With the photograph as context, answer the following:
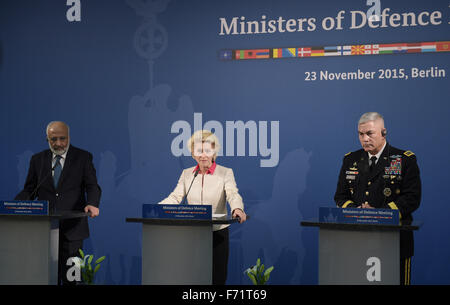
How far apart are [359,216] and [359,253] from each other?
26 centimetres

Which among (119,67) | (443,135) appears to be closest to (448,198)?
(443,135)

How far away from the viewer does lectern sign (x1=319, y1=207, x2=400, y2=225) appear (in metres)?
3.48

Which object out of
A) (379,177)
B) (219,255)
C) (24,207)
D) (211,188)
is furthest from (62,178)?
(379,177)

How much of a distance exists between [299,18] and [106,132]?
2.43 metres

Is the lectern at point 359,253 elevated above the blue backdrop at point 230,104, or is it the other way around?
the blue backdrop at point 230,104

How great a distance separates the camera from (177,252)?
390cm

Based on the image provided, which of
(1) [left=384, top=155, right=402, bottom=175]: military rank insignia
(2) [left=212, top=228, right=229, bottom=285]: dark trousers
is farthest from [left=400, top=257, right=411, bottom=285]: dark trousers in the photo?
(2) [left=212, top=228, right=229, bottom=285]: dark trousers

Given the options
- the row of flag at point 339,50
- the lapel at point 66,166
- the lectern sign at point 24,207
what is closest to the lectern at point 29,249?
the lectern sign at point 24,207

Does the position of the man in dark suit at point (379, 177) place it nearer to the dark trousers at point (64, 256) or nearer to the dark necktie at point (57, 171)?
the dark trousers at point (64, 256)

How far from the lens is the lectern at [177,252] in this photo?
3.87m

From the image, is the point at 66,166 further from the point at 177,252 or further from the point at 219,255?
the point at 219,255

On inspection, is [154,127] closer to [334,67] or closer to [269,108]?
[269,108]

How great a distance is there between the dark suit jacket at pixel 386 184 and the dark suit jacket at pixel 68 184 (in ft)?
6.74

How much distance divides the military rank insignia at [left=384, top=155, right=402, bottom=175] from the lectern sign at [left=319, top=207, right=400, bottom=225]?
2.15 feet
